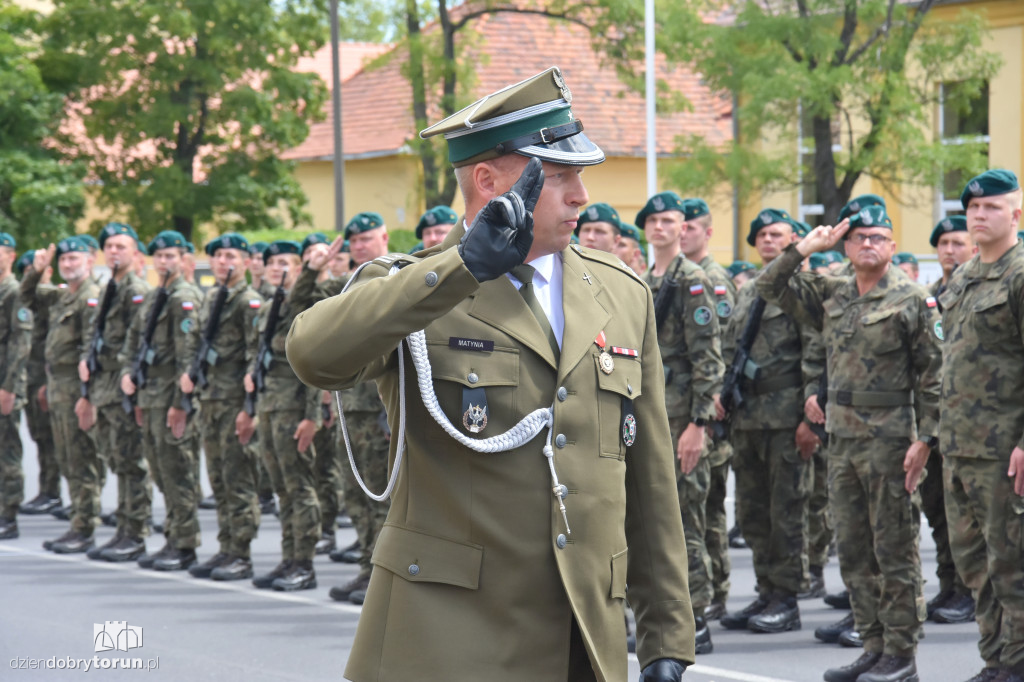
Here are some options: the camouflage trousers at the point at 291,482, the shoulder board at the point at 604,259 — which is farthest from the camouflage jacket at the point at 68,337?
the shoulder board at the point at 604,259

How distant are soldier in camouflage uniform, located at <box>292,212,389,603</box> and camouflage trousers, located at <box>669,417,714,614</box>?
1.96m

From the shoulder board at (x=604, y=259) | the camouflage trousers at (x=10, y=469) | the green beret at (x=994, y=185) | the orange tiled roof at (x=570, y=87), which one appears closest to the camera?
the shoulder board at (x=604, y=259)

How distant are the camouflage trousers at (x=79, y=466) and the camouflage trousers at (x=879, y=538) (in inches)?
245

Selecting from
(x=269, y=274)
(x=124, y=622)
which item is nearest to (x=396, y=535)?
(x=124, y=622)

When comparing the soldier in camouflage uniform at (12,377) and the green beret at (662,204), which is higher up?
the green beret at (662,204)

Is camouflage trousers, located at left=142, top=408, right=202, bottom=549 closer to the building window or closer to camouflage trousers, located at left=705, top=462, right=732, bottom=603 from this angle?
camouflage trousers, located at left=705, top=462, right=732, bottom=603

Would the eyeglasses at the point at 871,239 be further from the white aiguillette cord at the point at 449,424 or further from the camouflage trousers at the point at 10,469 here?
the camouflage trousers at the point at 10,469

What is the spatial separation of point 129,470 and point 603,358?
25.4 feet

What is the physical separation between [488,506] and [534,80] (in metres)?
0.91

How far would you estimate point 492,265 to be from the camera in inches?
95.0

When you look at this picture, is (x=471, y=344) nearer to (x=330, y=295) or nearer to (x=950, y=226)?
(x=330, y=295)

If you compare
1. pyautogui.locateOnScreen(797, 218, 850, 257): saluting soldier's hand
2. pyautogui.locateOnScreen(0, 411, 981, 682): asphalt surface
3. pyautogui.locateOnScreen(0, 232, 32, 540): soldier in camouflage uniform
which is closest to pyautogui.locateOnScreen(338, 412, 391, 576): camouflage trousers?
pyautogui.locateOnScreen(0, 411, 981, 682): asphalt surface

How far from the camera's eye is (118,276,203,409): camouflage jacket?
30.9 ft

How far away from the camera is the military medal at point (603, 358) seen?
2.78 m
